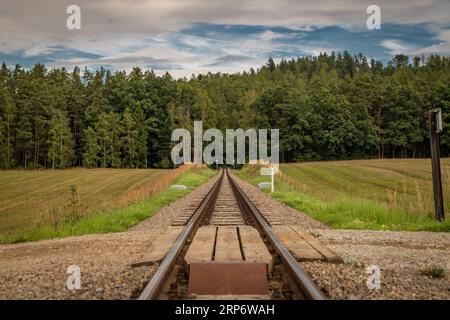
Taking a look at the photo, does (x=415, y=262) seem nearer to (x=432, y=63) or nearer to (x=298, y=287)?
(x=298, y=287)

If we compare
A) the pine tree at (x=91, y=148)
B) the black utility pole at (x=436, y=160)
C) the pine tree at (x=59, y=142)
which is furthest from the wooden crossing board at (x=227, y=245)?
the pine tree at (x=91, y=148)

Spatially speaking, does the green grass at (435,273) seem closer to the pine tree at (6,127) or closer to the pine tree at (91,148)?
the pine tree at (6,127)

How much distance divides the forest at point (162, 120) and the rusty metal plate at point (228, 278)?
7714 centimetres

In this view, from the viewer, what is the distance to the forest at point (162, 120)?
80.2m

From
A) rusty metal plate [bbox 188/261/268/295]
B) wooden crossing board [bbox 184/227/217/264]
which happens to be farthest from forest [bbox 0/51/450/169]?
rusty metal plate [bbox 188/261/268/295]

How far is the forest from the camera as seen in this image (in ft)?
263

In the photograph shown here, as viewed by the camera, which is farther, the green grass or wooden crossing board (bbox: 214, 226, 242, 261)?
wooden crossing board (bbox: 214, 226, 242, 261)

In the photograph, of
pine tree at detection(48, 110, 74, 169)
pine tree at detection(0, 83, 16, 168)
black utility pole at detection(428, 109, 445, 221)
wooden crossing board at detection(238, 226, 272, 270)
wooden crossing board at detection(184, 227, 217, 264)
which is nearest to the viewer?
wooden crossing board at detection(238, 226, 272, 270)

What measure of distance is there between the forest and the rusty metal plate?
77.1 meters

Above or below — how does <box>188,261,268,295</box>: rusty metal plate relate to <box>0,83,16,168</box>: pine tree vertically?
below

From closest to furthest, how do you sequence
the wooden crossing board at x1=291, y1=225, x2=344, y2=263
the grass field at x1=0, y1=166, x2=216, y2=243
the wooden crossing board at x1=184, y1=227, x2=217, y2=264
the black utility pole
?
the wooden crossing board at x1=184, y1=227, x2=217, y2=264
the wooden crossing board at x1=291, y1=225, x2=344, y2=263
the black utility pole
the grass field at x1=0, y1=166, x2=216, y2=243

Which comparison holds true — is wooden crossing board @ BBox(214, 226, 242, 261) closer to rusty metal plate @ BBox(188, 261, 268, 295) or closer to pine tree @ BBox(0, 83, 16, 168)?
rusty metal plate @ BBox(188, 261, 268, 295)

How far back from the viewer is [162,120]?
9819 centimetres
